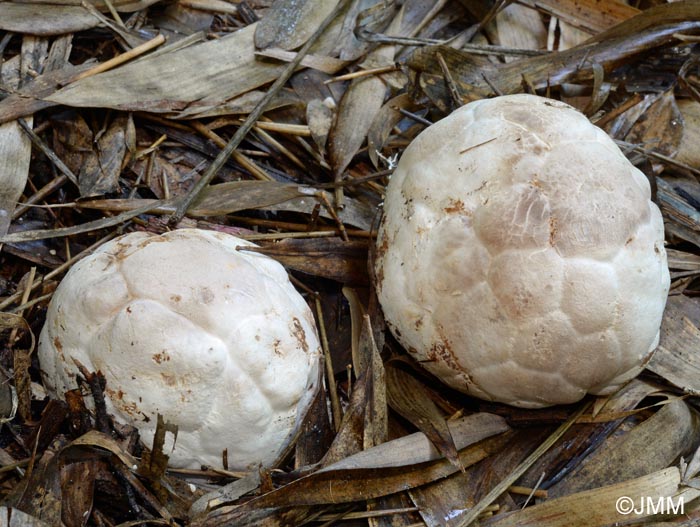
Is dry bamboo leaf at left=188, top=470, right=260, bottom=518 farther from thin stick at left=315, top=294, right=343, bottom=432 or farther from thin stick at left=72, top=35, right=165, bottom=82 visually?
thin stick at left=72, top=35, right=165, bottom=82

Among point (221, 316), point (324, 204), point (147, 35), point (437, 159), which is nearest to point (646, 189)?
point (437, 159)

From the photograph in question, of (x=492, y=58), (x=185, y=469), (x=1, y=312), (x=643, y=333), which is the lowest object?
(x=185, y=469)

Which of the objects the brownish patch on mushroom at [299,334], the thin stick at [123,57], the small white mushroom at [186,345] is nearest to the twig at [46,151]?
the thin stick at [123,57]

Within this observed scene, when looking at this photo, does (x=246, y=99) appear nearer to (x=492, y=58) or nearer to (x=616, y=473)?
(x=492, y=58)

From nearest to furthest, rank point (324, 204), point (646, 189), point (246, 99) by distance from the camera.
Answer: point (646, 189), point (324, 204), point (246, 99)

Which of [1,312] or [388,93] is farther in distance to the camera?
[388,93]

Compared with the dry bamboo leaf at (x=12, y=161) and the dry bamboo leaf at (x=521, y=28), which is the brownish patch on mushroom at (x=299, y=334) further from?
the dry bamboo leaf at (x=521, y=28)
